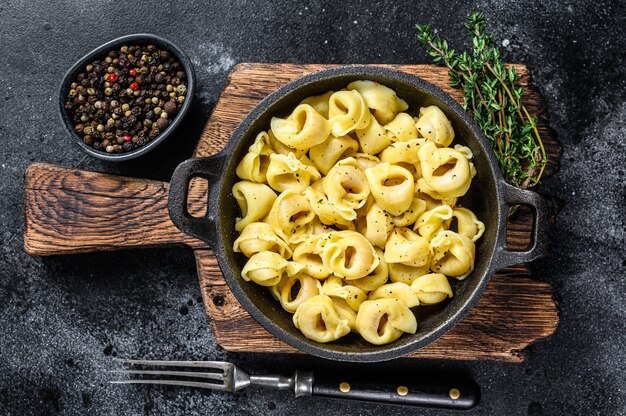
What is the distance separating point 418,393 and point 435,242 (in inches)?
26.8

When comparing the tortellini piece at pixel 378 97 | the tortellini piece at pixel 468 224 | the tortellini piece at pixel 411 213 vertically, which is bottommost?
the tortellini piece at pixel 411 213

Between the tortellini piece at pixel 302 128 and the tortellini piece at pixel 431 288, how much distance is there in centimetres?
56

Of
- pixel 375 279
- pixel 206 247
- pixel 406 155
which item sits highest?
pixel 406 155

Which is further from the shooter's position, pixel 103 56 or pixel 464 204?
pixel 103 56

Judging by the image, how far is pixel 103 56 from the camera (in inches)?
101

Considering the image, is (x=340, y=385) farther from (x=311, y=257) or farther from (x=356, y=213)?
(x=356, y=213)

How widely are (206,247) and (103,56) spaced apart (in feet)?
2.86

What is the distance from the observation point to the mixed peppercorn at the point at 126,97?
8.25ft

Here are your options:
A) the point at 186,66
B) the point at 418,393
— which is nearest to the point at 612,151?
the point at 418,393

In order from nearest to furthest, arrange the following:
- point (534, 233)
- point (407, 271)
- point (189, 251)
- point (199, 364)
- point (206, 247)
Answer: point (534, 233) < point (407, 271) < point (206, 247) < point (199, 364) < point (189, 251)

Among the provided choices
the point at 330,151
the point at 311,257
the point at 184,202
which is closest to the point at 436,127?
the point at 330,151

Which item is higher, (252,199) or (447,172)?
(447,172)

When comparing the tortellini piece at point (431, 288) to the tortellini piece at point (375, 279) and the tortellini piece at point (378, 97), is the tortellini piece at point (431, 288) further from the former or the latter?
the tortellini piece at point (378, 97)

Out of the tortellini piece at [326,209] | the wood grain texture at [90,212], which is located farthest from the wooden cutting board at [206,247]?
the tortellini piece at [326,209]
